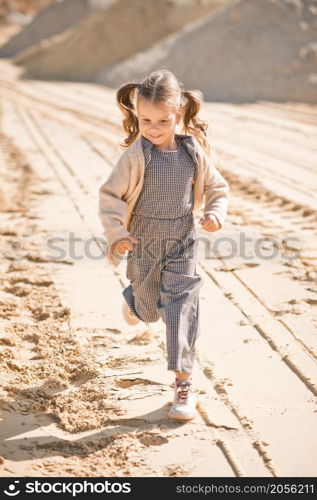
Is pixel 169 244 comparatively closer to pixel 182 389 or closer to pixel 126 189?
pixel 126 189

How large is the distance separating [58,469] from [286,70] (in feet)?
40.4

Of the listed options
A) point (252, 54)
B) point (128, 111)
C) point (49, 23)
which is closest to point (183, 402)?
point (128, 111)

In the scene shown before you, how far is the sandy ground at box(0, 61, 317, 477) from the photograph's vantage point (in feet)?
8.62

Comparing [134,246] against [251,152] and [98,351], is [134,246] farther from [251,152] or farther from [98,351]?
[251,152]

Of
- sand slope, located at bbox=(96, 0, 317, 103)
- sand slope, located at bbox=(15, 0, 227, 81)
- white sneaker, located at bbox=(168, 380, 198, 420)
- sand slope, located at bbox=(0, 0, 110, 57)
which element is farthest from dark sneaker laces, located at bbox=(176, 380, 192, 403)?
sand slope, located at bbox=(0, 0, 110, 57)

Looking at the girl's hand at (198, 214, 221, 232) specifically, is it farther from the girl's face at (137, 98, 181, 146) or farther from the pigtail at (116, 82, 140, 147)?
the pigtail at (116, 82, 140, 147)

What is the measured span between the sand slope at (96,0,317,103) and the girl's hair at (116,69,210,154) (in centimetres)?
1054

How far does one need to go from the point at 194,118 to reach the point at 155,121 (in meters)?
0.33

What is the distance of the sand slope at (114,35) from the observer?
17109 mm

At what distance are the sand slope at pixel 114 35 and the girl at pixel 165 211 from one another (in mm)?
14961

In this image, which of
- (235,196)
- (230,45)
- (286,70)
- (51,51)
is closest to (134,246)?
(235,196)

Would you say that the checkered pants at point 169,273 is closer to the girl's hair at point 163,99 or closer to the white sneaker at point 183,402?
the white sneaker at point 183,402

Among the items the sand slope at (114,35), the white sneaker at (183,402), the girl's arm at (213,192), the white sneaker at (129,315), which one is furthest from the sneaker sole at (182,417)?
the sand slope at (114,35)

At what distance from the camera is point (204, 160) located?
9.84ft
